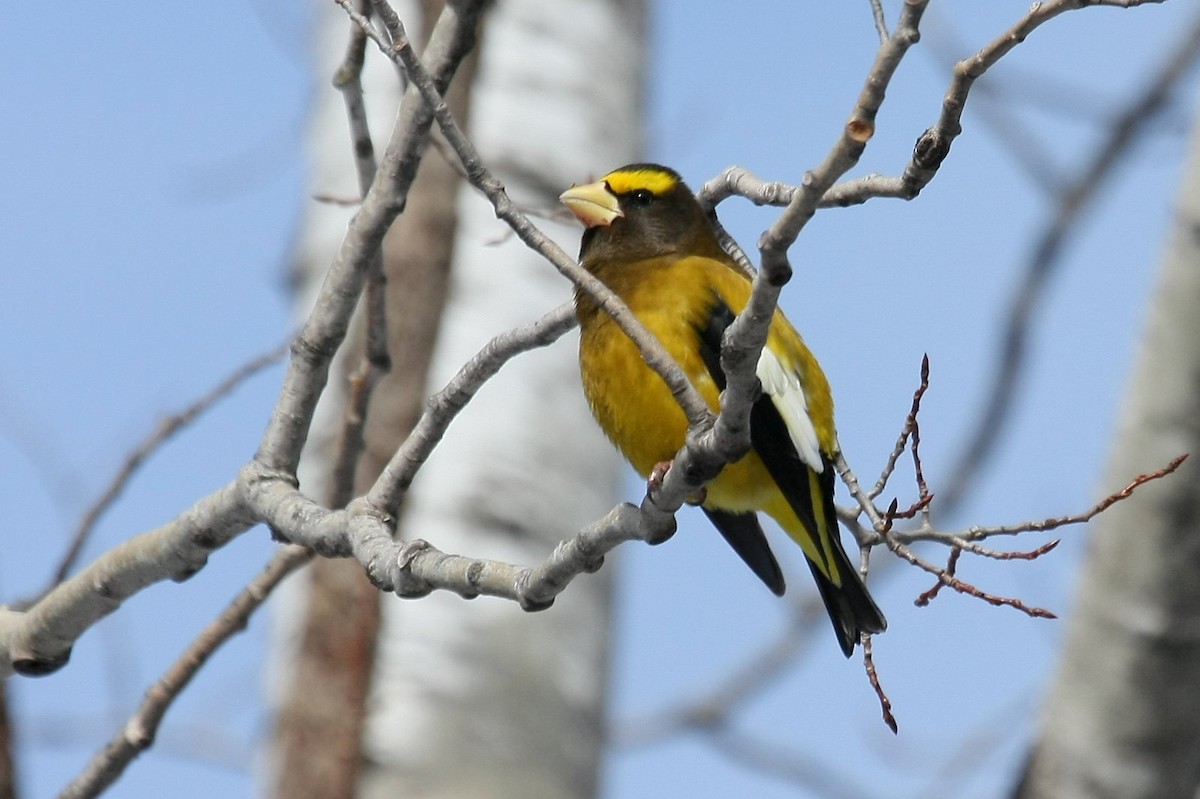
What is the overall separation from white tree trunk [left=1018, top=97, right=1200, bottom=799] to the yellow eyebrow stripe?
1010mm

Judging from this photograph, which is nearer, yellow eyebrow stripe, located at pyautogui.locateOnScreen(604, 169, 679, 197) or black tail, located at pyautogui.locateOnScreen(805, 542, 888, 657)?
black tail, located at pyautogui.locateOnScreen(805, 542, 888, 657)

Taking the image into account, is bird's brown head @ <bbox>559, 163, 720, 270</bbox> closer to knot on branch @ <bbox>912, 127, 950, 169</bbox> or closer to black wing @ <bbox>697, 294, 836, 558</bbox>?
black wing @ <bbox>697, 294, 836, 558</bbox>

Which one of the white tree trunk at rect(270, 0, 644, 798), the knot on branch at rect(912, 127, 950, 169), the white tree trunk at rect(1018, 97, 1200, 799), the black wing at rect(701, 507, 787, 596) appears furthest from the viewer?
the white tree trunk at rect(270, 0, 644, 798)

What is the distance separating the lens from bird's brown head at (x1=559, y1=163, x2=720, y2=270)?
335cm

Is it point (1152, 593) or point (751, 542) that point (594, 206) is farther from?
point (1152, 593)

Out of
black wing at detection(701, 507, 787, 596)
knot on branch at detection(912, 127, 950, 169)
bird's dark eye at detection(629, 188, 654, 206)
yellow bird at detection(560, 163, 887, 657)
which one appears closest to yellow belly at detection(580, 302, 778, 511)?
yellow bird at detection(560, 163, 887, 657)

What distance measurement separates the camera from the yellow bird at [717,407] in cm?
287

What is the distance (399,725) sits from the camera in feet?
13.3

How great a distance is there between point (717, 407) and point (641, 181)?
0.74 meters

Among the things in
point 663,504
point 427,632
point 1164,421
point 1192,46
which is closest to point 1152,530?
point 1164,421

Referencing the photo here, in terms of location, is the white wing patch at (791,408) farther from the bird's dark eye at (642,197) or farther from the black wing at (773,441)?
the bird's dark eye at (642,197)

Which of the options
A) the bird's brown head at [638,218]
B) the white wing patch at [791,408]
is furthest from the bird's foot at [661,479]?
the bird's brown head at [638,218]

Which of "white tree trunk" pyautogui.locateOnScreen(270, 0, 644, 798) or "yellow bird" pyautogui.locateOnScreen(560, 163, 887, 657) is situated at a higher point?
"white tree trunk" pyautogui.locateOnScreen(270, 0, 644, 798)

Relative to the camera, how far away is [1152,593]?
312 centimetres
